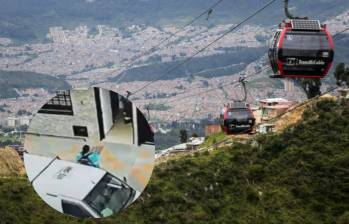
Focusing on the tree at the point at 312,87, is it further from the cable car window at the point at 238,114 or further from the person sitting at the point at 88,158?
the person sitting at the point at 88,158

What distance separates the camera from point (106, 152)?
36.4 ft

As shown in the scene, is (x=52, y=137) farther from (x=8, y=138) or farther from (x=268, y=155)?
(x=8, y=138)

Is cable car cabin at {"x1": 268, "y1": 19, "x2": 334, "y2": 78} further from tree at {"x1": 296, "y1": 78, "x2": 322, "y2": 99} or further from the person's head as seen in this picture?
tree at {"x1": 296, "y1": 78, "x2": 322, "y2": 99}

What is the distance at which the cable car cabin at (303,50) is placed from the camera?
21.5 meters

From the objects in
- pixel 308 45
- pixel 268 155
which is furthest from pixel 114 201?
pixel 268 155

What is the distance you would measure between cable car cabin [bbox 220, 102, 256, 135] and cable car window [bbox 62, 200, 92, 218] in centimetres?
2301

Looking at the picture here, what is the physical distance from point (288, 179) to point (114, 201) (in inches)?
1128

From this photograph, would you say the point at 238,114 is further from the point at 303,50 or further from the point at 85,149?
the point at 85,149

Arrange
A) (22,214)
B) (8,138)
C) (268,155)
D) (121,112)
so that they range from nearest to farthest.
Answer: (121,112)
(22,214)
(268,155)
(8,138)

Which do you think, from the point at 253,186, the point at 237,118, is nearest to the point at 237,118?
the point at 237,118

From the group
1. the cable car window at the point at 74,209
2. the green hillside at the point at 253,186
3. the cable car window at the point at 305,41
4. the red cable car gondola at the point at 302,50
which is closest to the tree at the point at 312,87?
the green hillside at the point at 253,186

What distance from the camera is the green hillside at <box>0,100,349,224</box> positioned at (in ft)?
114

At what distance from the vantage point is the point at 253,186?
38781 mm

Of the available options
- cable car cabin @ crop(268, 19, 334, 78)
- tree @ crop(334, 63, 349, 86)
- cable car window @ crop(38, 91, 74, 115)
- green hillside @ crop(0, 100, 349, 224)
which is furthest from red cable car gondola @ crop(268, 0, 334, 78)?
tree @ crop(334, 63, 349, 86)
